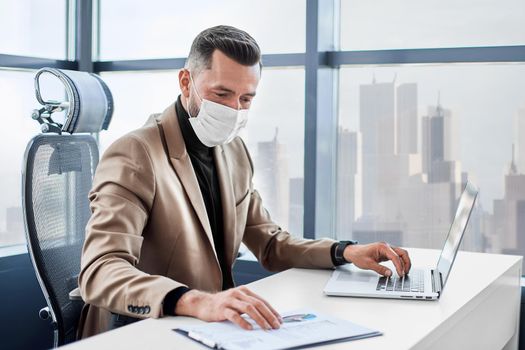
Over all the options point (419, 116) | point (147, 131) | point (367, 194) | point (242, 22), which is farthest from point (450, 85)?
point (147, 131)

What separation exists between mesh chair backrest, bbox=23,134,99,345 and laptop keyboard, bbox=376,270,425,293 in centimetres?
87

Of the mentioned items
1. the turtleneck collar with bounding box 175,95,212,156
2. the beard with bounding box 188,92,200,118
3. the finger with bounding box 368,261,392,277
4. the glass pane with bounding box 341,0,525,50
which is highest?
the glass pane with bounding box 341,0,525,50

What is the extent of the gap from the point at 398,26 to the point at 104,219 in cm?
182

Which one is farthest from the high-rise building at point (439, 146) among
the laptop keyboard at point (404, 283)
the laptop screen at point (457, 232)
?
the laptop keyboard at point (404, 283)

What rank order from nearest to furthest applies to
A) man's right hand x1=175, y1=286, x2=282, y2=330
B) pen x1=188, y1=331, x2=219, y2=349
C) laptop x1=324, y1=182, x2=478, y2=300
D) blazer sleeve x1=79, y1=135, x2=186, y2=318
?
pen x1=188, y1=331, x2=219, y2=349 → man's right hand x1=175, y1=286, x2=282, y2=330 → blazer sleeve x1=79, y1=135, x2=186, y2=318 → laptop x1=324, y1=182, x2=478, y2=300

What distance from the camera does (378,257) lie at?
209 centimetres

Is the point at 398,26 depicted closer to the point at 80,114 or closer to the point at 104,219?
the point at 80,114

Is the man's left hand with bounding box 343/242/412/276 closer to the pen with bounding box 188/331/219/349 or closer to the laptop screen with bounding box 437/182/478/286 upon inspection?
the laptop screen with bounding box 437/182/478/286

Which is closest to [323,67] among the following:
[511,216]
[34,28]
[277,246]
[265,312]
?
[511,216]

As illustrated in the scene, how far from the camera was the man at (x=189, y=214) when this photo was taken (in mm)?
1682

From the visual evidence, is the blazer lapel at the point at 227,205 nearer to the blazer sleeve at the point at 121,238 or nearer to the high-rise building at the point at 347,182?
the blazer sleeve at the point at 121,238

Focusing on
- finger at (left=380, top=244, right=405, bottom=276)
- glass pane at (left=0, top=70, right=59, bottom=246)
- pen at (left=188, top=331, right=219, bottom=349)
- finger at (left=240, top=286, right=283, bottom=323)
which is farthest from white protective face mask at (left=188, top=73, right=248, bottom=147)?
glass pane at (left=0, top=70, right=59, bottom=246)

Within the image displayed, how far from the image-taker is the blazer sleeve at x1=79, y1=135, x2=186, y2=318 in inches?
63.2

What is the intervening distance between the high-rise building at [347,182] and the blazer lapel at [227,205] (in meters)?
1.15
